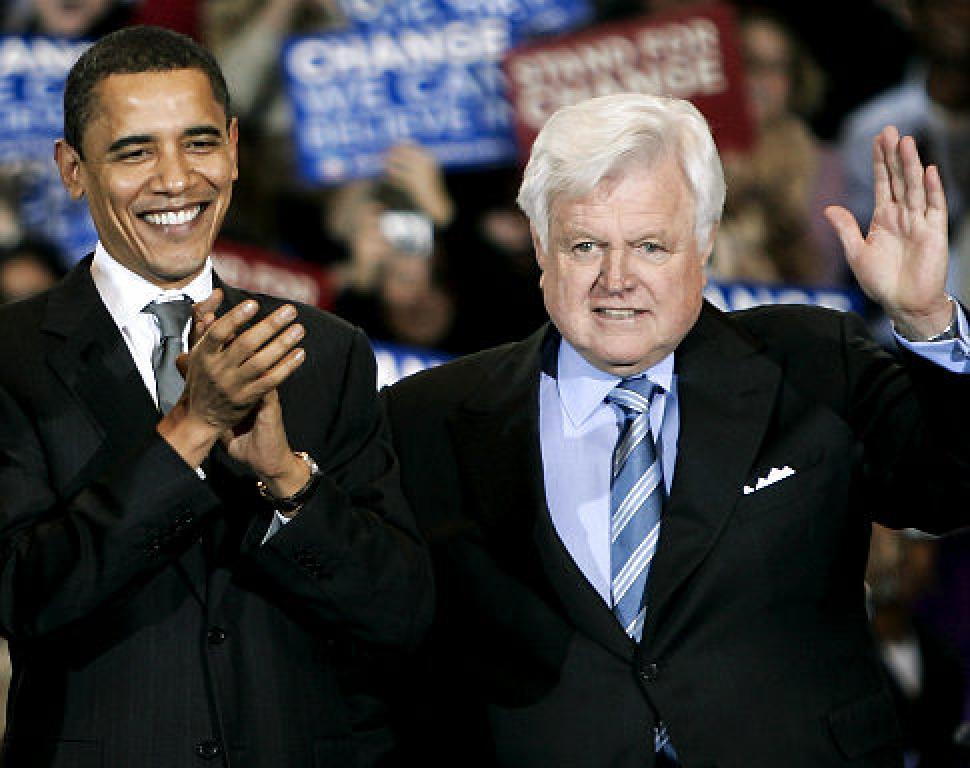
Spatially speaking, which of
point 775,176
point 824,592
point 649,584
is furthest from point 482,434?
point 775,176

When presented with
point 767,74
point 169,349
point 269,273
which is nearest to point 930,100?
point 767,74

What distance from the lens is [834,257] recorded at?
4504mm

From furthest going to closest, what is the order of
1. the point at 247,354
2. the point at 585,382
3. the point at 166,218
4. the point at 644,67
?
the point at 644,67 < the point at 585,382 < the point at 166,218 < the point at 247,354

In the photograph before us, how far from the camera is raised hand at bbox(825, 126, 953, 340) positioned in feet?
6.35

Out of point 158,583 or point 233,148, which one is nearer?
point 158,583

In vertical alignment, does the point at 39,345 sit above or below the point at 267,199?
above

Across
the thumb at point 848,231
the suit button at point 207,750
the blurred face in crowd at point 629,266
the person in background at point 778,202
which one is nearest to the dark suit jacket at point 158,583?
the suit button at point 207,750

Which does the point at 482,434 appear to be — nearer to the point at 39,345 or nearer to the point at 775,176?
the point at 39,345

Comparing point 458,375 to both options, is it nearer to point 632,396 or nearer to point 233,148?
point 632,396

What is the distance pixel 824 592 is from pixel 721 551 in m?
0.15

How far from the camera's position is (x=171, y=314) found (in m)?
1.99

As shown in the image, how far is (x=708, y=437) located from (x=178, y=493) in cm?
67

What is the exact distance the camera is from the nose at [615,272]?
6.55ft


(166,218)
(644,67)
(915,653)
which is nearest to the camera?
(166,218)
